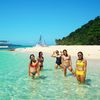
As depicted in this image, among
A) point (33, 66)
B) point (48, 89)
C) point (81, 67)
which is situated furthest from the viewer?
point (33, 66)

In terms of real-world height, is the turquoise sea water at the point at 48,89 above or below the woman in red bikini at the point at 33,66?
below

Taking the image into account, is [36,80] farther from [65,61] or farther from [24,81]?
[65,61]

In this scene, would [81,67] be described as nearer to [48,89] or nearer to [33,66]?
[48,89]

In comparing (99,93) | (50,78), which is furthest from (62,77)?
(99,93)

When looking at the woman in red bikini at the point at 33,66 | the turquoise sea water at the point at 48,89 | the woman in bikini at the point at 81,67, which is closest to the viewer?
the turquoise sea water at the point at 48,89

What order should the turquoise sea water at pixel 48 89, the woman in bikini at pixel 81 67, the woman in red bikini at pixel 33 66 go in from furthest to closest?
the woman in red bikini at pixel 33 66 → the woman in bikini at pixel 81 67 → the turquoise sea water at pixel 48 89

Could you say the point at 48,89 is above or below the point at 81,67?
below

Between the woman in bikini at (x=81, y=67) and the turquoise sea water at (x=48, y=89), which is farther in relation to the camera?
the woman in bikini at (x=81, y=67)

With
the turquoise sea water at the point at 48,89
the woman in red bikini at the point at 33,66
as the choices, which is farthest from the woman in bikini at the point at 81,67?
the woman in red bikini at the point at 33,66

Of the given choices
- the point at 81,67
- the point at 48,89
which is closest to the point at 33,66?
the point at 48,89

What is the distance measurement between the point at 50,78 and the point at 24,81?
1.60m

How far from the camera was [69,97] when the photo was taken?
30.9ft

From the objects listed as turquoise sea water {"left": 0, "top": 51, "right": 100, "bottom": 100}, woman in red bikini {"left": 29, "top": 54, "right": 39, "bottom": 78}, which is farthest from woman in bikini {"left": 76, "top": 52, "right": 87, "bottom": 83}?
woman in red bikini {"left": 29, "top": 54, "right": 39, "bottom": 78}

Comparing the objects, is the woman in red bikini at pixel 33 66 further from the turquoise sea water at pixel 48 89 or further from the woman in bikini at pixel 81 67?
the woman in bikini at pixel 81 67
